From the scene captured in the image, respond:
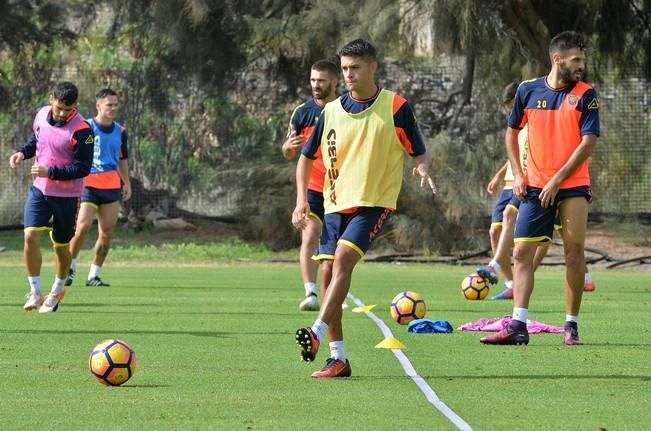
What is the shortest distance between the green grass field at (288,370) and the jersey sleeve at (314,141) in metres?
1.40

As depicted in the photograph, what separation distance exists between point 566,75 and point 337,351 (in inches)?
120

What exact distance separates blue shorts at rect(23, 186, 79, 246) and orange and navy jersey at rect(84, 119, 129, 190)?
12.4 feet

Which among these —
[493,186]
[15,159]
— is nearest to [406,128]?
[15,159]

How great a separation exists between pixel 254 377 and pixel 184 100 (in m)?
19.7

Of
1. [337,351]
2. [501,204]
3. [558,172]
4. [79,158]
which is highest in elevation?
[558,172]

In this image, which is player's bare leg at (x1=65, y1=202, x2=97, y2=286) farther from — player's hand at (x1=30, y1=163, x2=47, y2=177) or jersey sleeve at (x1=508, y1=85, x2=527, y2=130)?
jersey sleeve at (x1=508, y1=85, x2=527, y2=130)

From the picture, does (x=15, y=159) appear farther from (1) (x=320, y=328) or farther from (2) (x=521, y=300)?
(1) (x=320, y=328)

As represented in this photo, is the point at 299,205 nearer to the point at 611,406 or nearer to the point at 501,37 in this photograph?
the point at 611,406

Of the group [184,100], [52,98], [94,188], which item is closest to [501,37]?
[184,100]

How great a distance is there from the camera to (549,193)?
33.2 ft

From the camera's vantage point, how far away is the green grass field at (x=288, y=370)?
681cm

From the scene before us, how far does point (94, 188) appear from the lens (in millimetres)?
17297

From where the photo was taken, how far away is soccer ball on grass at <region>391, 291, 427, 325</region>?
12.1 meters

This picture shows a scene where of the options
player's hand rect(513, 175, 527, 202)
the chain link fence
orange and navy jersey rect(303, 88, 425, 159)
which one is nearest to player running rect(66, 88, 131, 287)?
player's hand rect(513, 175, 527, 202)
